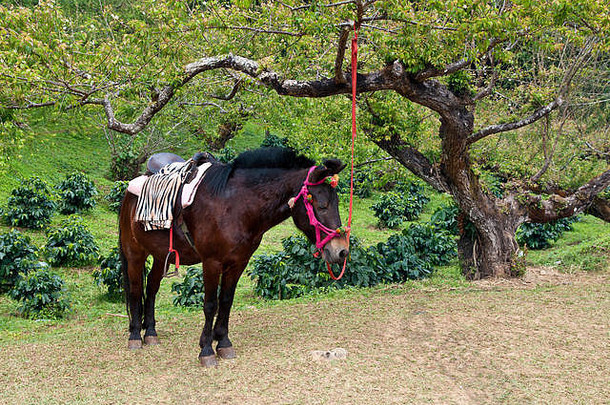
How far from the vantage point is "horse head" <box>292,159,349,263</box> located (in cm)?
481

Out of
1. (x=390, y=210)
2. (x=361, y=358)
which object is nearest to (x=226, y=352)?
(x=361, y=358)

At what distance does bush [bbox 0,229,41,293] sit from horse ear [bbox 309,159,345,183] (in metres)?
5.77

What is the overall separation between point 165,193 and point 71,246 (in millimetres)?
6228

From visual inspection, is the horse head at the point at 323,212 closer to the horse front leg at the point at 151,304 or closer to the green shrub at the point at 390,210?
the horse front leg at the point at 151,304

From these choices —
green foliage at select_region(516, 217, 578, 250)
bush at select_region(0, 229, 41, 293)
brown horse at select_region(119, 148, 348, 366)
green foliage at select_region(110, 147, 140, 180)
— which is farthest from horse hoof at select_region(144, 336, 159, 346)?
green foliage at select_region(110, 147, 140, 180)

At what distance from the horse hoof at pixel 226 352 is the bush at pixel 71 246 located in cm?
651

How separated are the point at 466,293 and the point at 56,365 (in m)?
5.13

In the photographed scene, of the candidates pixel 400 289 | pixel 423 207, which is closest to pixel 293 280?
pixel 400 289

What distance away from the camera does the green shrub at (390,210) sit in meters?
15.6

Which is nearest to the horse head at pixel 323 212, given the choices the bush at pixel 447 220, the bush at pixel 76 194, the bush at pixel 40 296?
the bush at pixel 40 296

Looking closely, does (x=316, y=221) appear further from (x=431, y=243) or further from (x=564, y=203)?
(x=431, y=243)

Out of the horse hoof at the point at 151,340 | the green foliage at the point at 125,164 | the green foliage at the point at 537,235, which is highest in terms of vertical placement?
the green foliage at the point at 125,164

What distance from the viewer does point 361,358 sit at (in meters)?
5.05

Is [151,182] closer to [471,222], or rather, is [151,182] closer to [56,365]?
[56,365]
